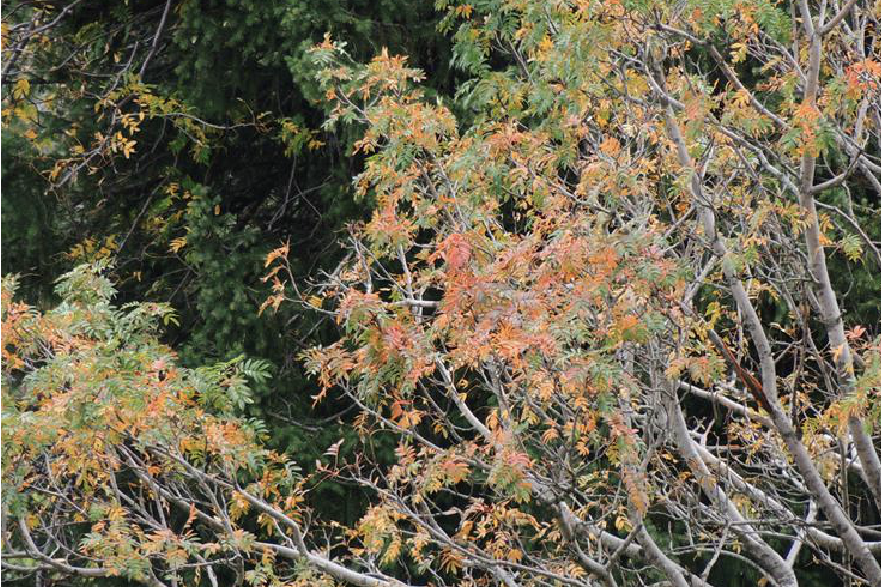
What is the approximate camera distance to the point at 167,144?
1036 centimetres

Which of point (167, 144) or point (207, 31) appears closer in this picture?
point (207, 31)

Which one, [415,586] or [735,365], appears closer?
[735,365]

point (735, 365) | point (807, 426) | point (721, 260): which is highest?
point (721, 260)

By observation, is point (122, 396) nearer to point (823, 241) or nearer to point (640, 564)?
point (823, 241)

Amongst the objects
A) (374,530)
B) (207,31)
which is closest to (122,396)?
(374,530)

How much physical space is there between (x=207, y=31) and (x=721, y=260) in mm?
5355

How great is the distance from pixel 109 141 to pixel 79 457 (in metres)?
4.96

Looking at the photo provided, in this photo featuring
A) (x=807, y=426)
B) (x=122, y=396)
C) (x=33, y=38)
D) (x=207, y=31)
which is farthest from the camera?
(x=33, y=38)

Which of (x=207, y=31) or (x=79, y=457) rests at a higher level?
(x=207, y=31)

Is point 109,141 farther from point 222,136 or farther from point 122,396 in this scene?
point 122,396

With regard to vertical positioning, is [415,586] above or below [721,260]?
below

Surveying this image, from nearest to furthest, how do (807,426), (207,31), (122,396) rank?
(122,396) → (807,426) → (207,31)

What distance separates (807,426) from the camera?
5.52 metres

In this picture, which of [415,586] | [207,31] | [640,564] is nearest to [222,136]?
[207,31]
